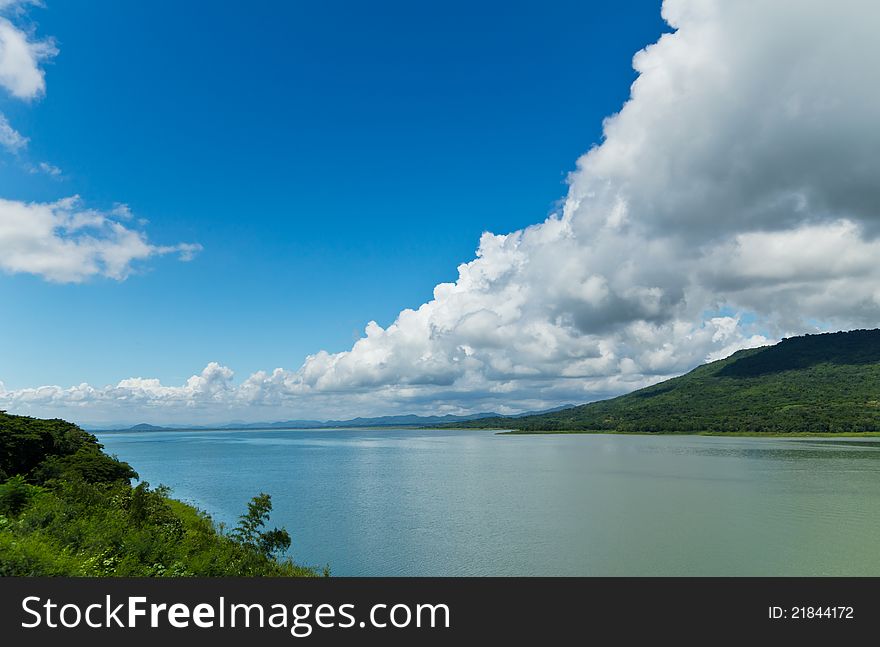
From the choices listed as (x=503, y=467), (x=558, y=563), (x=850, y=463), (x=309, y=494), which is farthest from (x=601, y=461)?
(x=558, y=563)

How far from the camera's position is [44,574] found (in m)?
18.1

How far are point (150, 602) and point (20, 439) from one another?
54693mm

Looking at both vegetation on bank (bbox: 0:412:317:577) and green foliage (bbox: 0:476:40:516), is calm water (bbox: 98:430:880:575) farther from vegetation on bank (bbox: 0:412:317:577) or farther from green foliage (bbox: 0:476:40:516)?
green foliage (bbox: 0:476:40:516)

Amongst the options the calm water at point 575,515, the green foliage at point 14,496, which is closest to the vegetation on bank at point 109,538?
the green foliage at point 14,496

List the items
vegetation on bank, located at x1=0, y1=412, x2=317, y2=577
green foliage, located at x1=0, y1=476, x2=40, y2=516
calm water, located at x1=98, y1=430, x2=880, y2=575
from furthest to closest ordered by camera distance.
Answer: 1. calm water, located at x1=98, y1=430, x2=880, y2=575
2. green foliage, located at x1=0, y1=476, x2=40, y2=516
3. vegetation on bank, located at x1=0, y1=412, x2=317, y2=577

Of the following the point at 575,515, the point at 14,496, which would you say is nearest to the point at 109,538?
the point at 14,496

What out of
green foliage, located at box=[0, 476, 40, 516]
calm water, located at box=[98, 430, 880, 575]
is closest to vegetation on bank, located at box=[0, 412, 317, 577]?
green foliage, located at box=[0, 476, 40, 516]

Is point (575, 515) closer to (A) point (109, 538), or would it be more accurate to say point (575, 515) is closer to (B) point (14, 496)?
(A) point (109, 538)

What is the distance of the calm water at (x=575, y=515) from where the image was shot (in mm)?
38719

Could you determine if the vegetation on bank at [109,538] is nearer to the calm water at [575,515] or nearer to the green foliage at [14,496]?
the green foliage at [14,496]

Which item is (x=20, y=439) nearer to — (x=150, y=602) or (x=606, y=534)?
(x=150, y=602)

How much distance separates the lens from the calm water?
38719 mm

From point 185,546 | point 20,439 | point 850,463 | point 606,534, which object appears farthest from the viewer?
point 850,463

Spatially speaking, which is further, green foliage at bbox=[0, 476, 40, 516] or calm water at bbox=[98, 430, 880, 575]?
calm water at bbox=[98, 430, 880, 575]
